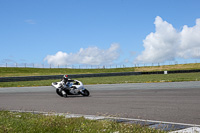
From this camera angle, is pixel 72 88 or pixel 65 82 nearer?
pixel 65 82

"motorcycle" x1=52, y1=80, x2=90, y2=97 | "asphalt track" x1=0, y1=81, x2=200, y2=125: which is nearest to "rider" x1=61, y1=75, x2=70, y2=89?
"motorcycle" x1=52, y1=80, x2=90, y2=97

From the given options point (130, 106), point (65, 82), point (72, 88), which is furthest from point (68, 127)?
point (72, 88)

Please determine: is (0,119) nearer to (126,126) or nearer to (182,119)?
(126,126)

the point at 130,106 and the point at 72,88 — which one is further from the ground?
the point at 72,88

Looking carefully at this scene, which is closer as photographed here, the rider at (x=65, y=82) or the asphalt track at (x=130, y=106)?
the asphalt track at (x=130, y=106)

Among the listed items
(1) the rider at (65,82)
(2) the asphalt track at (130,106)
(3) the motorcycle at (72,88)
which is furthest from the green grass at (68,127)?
(3) the motorcycle at (72,88)

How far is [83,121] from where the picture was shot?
687 centimetres

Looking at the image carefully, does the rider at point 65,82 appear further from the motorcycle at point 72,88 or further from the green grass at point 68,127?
the green grass at point 68,127

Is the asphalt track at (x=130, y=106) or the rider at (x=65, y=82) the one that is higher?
the rider at (x=65, y=82)

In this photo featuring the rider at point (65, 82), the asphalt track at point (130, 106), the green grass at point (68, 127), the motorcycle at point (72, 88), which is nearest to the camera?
the green grass at point (68, 127)

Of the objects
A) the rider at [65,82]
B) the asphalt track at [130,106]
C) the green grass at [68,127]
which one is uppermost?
the rider at [65,82]

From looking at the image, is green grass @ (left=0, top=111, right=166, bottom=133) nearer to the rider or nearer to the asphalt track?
the asphalt track

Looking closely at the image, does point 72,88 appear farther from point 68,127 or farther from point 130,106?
point 68,127

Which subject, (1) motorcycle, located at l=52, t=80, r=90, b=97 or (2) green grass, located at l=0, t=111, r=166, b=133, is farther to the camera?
(1) motorcycle, located at l=52, t=80, r=90, b=97
